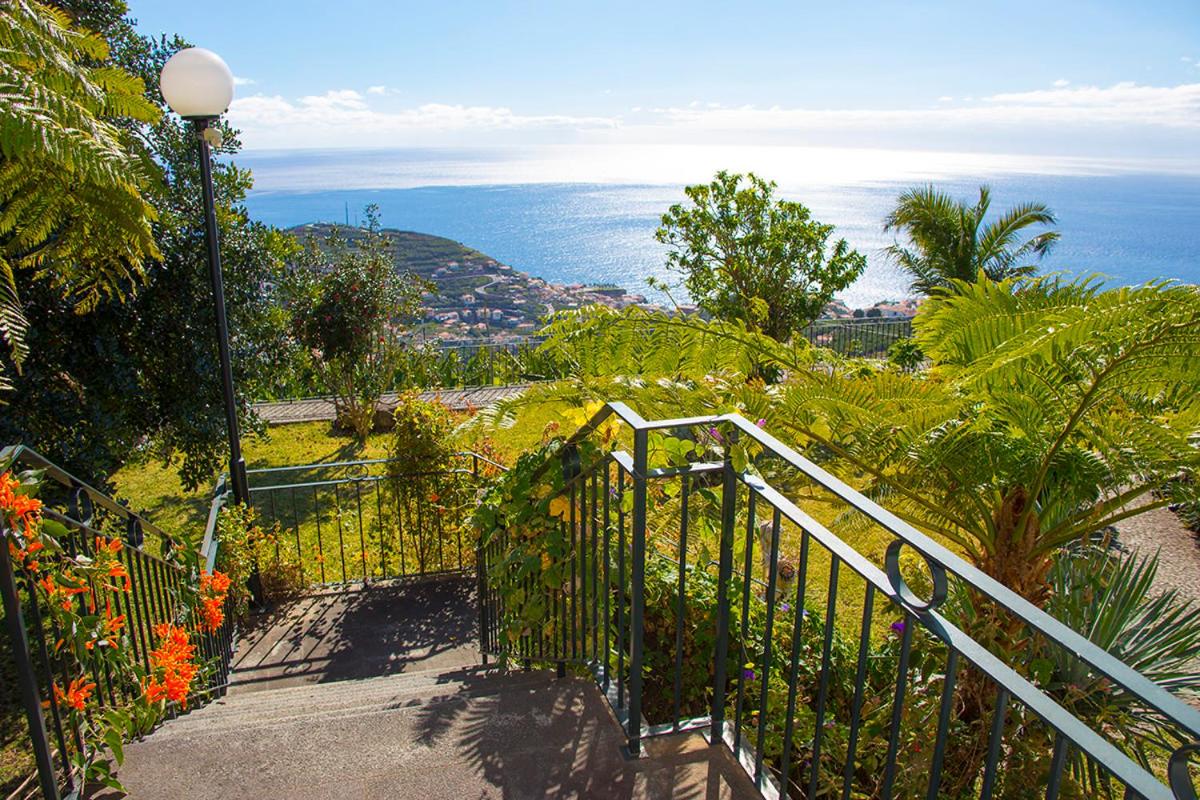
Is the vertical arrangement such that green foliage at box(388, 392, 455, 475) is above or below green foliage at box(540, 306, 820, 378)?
below

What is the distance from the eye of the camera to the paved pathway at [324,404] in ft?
35.4

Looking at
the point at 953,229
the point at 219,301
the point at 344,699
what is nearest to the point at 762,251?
the point at 953,229

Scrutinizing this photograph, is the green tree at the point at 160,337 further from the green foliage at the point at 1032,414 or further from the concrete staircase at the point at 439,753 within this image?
the green foliage at the point at 1032,414

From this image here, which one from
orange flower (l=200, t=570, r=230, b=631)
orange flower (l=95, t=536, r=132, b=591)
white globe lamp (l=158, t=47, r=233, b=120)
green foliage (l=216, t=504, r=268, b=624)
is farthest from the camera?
green foliage (l=216, t=504, r=268, b=624)

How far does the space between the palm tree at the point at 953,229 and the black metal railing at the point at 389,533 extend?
29.4 feet

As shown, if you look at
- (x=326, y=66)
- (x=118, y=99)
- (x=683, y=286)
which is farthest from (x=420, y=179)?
(x=118, y=99)

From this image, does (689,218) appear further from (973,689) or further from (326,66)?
(326,66)

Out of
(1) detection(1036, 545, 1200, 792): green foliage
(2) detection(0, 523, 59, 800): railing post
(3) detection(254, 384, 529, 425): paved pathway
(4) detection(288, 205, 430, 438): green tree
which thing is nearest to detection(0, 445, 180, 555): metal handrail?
(2) detection(0, 523, 59, 800): railing post

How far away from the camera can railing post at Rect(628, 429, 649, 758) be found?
1963 mm

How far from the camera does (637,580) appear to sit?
2109 millimetres

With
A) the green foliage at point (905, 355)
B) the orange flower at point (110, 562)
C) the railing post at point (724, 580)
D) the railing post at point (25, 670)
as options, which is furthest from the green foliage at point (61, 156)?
the green foliage at point (905, 355)

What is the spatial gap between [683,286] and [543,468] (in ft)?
33.9

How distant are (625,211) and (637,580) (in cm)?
6184

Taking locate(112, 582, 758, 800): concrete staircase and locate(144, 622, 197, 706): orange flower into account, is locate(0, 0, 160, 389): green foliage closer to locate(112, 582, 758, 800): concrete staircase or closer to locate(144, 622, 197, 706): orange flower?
locate(144, 622, 197, 706): orange flower
